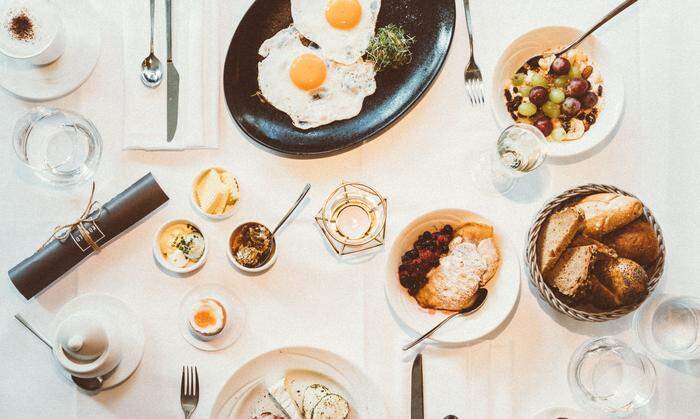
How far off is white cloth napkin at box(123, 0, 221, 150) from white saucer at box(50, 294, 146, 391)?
0.47 m

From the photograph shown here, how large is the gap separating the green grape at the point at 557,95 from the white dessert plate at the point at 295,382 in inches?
37.2

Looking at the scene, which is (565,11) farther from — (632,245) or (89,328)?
(89,328)

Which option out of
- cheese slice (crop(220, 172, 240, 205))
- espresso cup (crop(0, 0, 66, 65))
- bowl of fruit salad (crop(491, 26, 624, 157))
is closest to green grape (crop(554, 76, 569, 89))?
bowl of fruit salad (crop(491, 26, 624, 157))

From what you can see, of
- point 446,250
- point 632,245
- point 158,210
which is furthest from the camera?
point 158,210

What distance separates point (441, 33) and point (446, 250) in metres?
0.64

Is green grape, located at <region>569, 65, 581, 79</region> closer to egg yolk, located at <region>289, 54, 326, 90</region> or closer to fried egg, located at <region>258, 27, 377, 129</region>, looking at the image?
fried egg, located at <region>258, 27, 377, 129</region>

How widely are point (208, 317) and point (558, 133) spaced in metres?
1.13

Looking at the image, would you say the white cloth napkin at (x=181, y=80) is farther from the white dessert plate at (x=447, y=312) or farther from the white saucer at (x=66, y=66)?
the white dessert plate at (x=447, y=312)

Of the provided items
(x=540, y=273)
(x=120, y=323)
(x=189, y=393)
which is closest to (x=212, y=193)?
(x=120, y=323)

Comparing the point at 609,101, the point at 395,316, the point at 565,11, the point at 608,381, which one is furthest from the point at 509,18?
the point at 608,381

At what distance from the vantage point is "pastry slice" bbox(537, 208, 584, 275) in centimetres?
150

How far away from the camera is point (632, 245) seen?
1.53m

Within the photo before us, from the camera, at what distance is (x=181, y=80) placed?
1.76 meters

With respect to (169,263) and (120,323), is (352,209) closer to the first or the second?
(169,263)
